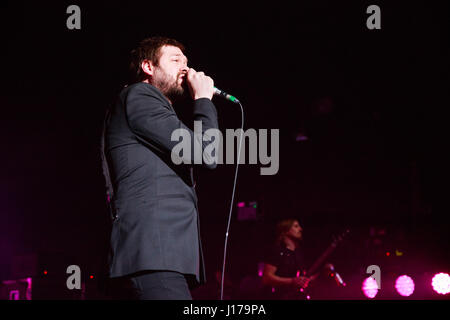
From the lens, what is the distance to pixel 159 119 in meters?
1.50

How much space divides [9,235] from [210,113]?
9010mm

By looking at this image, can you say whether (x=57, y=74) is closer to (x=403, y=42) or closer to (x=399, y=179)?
(x=403, y=42)

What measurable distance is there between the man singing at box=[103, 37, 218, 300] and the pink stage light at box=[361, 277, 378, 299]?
5.03 meters

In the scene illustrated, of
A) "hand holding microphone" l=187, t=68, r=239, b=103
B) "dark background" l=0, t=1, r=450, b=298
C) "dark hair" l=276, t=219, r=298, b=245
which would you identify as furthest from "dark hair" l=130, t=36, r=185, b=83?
"dark hair" l=276, t=219, r=298, b=245

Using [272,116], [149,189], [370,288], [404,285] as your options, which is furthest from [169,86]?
[370,288]

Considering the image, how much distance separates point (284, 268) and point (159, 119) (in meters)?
4.03

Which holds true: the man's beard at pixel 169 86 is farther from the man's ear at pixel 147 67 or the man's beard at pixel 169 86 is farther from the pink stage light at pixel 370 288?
the pink stage light at pixel 370 288

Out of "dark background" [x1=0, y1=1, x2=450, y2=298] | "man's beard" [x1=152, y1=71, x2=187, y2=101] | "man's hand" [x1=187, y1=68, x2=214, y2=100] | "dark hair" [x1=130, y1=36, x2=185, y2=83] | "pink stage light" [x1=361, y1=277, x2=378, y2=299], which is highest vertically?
"dark background" [x1=0, y1=1, x2=450, y2=298]

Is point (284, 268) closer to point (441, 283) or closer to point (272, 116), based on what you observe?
point (441, 283)

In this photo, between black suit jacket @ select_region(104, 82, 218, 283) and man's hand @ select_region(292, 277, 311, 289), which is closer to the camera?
black suit jacket @ select_region(104, 82, 218, 283)

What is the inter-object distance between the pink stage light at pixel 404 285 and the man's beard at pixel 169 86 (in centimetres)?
498

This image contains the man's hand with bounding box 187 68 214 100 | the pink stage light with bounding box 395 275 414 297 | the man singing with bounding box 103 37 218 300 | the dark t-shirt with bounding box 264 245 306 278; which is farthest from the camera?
the pink stage light with bounding box 395 275 414 297

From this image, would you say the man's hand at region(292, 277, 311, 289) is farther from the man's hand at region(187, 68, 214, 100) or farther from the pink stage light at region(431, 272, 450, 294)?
the man's hand at region(187, 68, 214, 100)

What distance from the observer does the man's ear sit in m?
1.91
